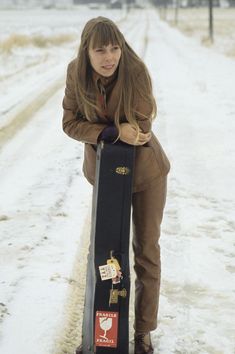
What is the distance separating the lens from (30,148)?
702 centimetres

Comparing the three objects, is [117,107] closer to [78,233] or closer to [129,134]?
[129,134]

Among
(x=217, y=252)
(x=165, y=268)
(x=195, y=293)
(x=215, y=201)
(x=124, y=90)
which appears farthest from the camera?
(x=215, y=201)

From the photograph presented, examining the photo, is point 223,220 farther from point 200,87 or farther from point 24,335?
point 200,87

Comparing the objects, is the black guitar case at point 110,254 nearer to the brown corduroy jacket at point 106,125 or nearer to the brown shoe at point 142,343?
the brown corduroy jacket at point 106,125

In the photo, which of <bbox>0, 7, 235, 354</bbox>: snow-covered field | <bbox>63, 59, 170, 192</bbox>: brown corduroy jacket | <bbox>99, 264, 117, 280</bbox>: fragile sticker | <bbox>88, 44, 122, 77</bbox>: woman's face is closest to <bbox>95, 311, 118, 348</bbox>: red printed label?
<bbox>99, 264, 117, 280</bbox>: fragile sticker

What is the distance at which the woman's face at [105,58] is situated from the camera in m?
2.20

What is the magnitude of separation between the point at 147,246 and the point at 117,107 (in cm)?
68

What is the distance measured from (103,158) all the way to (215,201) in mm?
2910

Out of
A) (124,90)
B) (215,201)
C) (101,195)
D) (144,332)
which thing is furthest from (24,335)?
(215,201)

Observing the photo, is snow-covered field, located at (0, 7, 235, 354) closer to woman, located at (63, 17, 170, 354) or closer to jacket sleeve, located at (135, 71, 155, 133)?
woman, located at (63, 17, 170, 354)

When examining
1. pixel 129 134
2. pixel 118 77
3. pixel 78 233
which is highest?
pixel 118 77

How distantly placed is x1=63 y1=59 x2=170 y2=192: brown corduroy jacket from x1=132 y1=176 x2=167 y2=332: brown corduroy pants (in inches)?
2.3

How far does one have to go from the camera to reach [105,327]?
244 centimetres

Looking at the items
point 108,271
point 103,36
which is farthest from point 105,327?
point 103,36
